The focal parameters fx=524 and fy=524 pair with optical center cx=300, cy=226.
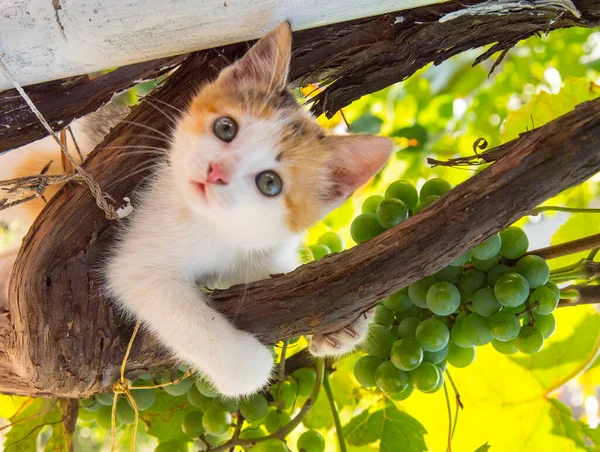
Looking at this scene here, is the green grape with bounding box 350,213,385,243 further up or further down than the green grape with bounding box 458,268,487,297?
further up

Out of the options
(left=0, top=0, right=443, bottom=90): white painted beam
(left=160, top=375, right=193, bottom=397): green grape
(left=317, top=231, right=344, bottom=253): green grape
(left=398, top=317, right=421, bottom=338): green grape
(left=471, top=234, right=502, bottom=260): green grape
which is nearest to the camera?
(left=0, top=0, right=443, bottom=90): white painted beam

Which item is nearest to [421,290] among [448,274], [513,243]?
[448,274]

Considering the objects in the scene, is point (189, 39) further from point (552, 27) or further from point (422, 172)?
point (422, 172)

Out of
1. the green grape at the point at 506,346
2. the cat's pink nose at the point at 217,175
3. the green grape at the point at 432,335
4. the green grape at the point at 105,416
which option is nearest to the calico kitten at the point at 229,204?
the cat's pink nose at the point at 217,175

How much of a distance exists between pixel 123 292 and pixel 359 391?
0.51m

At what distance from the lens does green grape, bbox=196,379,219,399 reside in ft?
2.93

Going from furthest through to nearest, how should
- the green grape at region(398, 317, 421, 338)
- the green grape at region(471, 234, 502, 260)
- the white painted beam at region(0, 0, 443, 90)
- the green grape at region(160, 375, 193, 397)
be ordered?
the green grape at region(160, 375, 193, 397) → the green grape at region(398, 317, 421, 338) → the green grape at region(471, 234, 502, 260) → the white painted beam at region(0, 0, 443, 90)

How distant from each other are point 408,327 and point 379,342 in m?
0.06

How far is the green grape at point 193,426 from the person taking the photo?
0.96 metres

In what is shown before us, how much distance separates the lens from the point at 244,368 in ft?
2.59

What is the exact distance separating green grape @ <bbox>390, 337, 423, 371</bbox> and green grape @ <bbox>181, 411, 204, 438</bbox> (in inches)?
15.9

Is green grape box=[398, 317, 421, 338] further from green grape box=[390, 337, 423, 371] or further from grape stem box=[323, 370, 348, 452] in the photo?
grape stem box=[323, 370, 348, 452]

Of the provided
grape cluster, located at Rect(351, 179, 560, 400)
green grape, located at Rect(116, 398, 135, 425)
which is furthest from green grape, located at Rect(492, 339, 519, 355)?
green grape, located at Rect(116, 398, 135, 425)

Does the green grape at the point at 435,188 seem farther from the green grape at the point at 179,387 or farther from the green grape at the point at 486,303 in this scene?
the green grape at the point at 179,387
